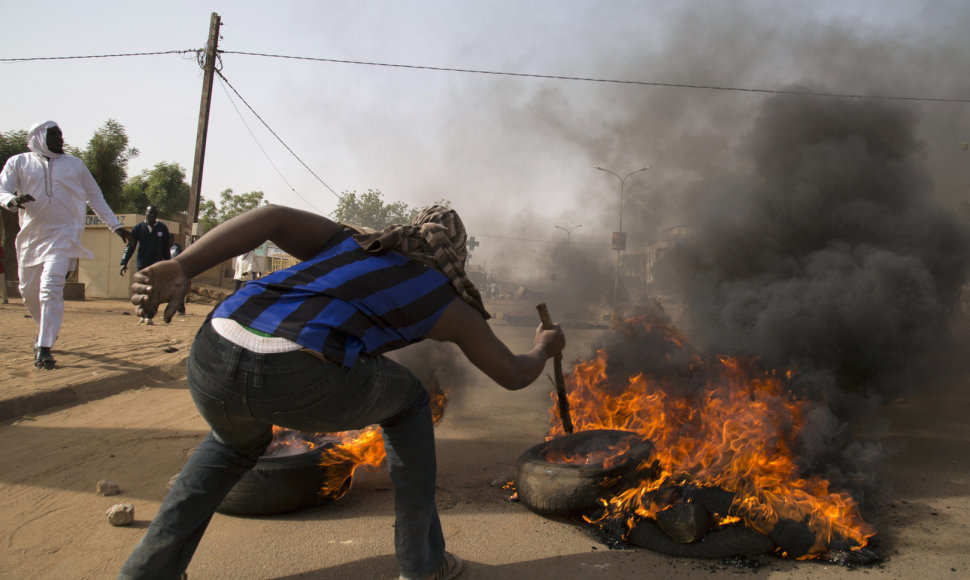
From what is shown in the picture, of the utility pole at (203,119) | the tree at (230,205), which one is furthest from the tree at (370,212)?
the utility pole at (203,119)

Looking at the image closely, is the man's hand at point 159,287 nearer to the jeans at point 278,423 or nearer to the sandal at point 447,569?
the jeans at point 278,423

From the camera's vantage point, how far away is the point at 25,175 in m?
5.98

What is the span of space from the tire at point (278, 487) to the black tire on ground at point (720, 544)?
5.77ft

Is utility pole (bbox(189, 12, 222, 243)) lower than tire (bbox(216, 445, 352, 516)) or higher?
higher

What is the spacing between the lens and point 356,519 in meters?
3.11

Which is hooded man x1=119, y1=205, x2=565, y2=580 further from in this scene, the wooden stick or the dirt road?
the wooden stick

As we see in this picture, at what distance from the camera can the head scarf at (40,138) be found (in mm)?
6012

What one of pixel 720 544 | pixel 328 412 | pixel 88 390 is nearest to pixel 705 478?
pixel 720 544

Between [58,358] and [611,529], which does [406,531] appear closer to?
[611,529]

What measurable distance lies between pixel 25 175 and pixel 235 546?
5.39 m

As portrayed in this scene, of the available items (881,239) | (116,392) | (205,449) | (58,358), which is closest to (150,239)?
(58,358)

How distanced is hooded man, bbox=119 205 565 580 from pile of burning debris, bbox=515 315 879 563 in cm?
105

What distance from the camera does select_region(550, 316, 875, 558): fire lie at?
280 centimetres

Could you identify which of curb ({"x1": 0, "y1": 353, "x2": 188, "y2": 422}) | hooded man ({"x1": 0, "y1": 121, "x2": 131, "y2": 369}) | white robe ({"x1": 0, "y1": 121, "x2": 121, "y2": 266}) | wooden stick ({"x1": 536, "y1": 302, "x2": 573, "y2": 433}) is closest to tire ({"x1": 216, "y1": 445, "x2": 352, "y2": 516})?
wooden stick ({"x1": 536, "y1": 302, "x2": 573, "y2": 433})
